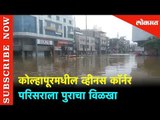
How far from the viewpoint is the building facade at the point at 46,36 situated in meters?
4.87

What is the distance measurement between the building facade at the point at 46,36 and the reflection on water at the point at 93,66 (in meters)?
0.23

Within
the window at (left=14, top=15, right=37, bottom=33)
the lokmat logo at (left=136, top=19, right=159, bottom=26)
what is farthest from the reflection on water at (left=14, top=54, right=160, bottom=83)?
the lokmat logo at (left=136, top=19, right=159, bottom=26)

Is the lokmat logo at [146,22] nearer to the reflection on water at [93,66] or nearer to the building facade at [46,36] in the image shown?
the reflection on water at [93,66]

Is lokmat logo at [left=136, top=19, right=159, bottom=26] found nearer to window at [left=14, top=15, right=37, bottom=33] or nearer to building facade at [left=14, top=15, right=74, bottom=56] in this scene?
building facade at [left=14, top=15, right=74, bottom=56]

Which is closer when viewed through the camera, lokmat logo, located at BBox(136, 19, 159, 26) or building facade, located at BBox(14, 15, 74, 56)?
lokmat logo, located at BBox(136, 19, 159, 26)

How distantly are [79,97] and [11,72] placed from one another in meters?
1.45

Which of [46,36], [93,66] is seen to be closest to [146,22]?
[93,66]

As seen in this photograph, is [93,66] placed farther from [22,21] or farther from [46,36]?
[22,21]

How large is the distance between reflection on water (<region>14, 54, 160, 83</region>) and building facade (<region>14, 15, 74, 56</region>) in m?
0.23

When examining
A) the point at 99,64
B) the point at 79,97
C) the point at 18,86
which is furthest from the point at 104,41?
the point at 18,86

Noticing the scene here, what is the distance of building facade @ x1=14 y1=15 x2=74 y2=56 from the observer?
16.0ft

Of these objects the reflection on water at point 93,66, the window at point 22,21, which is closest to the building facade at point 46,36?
the window at point 22,21

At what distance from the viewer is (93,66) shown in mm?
5293

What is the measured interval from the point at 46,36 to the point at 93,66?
133 cm
